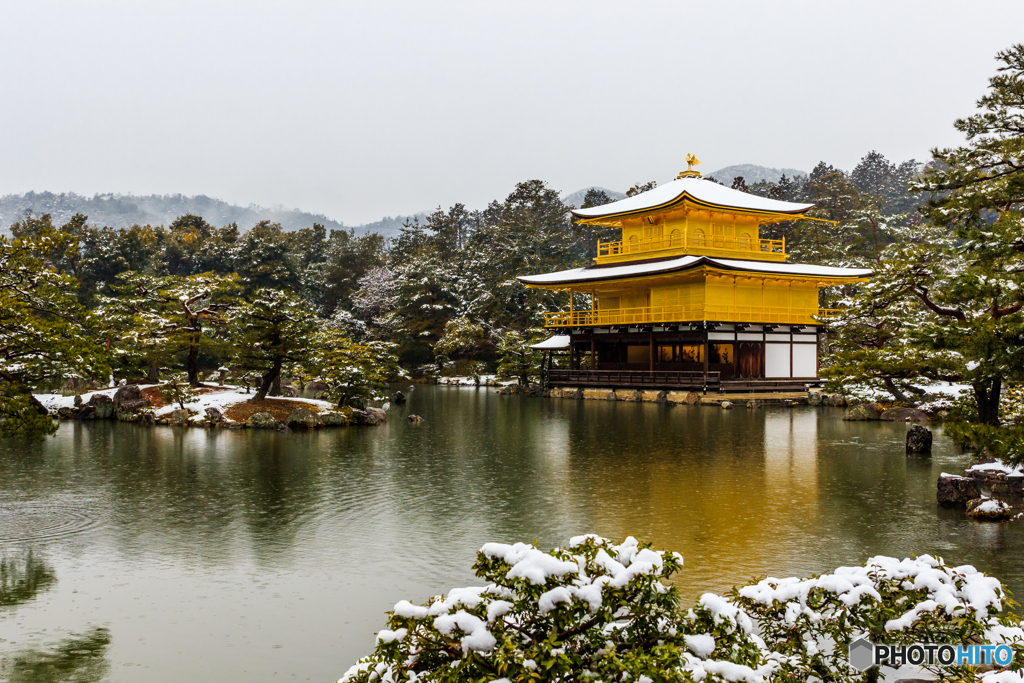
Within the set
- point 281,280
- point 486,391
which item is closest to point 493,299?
point 486,391

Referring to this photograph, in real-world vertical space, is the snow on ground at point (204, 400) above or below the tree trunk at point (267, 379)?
below

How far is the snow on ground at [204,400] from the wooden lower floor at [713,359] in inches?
600

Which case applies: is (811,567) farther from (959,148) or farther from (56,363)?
(56,363)

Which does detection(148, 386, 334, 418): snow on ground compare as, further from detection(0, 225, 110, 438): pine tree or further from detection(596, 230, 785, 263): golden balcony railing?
detection(596, 230, 785, 263): golden balcony railing

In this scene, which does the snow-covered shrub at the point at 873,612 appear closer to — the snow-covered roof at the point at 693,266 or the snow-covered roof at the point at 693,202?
the snow-covered roof at the point at 693,266

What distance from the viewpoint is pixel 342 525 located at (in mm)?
11164

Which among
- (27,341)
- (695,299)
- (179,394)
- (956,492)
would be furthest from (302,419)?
(695,299)

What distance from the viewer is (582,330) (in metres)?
39.9

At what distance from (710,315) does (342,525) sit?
2479 cm

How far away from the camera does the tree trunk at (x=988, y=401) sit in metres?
14.0

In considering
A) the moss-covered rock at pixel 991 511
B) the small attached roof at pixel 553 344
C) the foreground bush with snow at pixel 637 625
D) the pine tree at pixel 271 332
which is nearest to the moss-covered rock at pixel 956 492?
the moss-covered rock at pixel 991 511

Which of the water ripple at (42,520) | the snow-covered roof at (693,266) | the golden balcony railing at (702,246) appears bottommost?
the water ripple at (42,520)

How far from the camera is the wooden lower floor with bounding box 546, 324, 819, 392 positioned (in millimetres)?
33844

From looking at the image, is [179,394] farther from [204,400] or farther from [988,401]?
[988,401]
